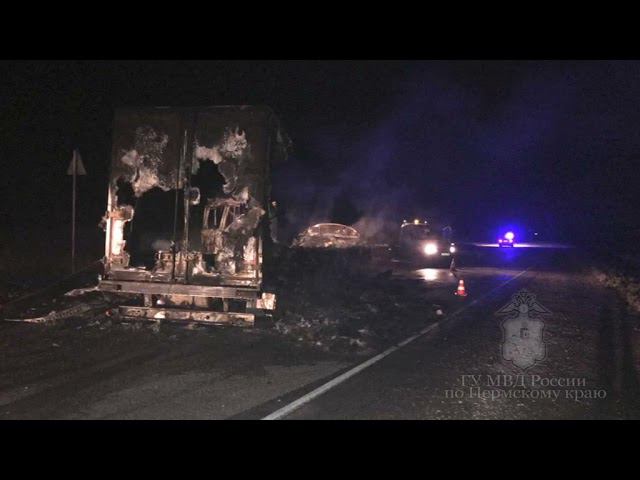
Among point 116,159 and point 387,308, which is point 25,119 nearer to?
point 116,159

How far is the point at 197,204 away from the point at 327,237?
1346cm

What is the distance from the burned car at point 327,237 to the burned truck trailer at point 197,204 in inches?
505

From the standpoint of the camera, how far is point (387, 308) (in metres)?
11.6

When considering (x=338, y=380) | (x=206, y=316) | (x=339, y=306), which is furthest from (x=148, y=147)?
(x=339, y=306)

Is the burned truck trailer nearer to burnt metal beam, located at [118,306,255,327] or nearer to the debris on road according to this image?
burnt metal beam, located at [118,306,255,327]

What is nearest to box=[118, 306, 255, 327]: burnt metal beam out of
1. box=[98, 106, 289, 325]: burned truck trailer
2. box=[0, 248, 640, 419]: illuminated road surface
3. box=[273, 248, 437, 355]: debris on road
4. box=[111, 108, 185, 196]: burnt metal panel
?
box=[98, 106, 289, 325]: burned truck trailer

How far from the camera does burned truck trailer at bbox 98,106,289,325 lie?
26.7 feet

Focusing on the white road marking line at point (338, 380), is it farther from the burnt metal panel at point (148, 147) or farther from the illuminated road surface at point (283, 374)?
the burnt metal panel at point (148, 147)

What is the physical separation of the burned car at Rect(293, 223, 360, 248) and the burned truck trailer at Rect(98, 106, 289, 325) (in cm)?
1283

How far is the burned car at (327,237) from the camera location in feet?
70.5

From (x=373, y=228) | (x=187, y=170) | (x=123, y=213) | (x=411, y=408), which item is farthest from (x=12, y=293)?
(x=373, y=228)

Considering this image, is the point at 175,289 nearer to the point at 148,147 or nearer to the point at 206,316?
the point at 206,316

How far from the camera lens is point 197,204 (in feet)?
28.1
